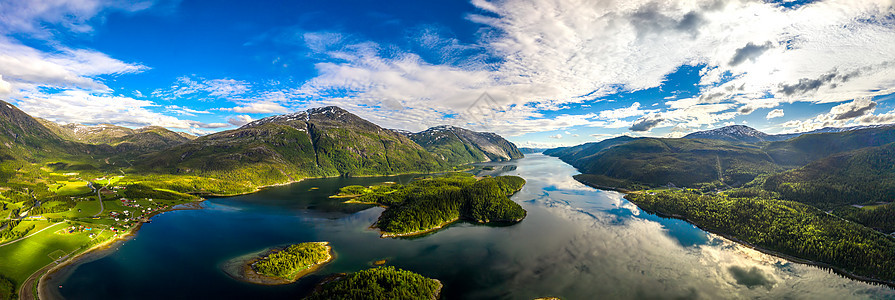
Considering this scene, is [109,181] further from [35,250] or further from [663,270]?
[663,270]

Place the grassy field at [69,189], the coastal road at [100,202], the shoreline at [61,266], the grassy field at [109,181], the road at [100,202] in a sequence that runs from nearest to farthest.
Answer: the shoreline at [61,266]
the coastal road at [100,202]
the road at [100,202]
the grassy field at [69,189]
the grassy field at [109,181]

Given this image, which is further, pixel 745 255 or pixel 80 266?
pixel 745 255

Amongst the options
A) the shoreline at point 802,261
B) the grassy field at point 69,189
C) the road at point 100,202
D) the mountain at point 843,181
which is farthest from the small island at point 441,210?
the mountain at point 843,181

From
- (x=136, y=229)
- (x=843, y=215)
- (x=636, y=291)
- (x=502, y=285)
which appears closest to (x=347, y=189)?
(x=136, y=229)

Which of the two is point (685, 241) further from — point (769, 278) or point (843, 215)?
point (843, 215)

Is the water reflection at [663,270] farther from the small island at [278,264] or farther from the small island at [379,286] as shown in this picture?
the small island at [278,264]

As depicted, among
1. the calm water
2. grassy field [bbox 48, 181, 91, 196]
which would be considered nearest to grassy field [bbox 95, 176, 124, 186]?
grassy field [bbox 48, 181, 91, 196]
